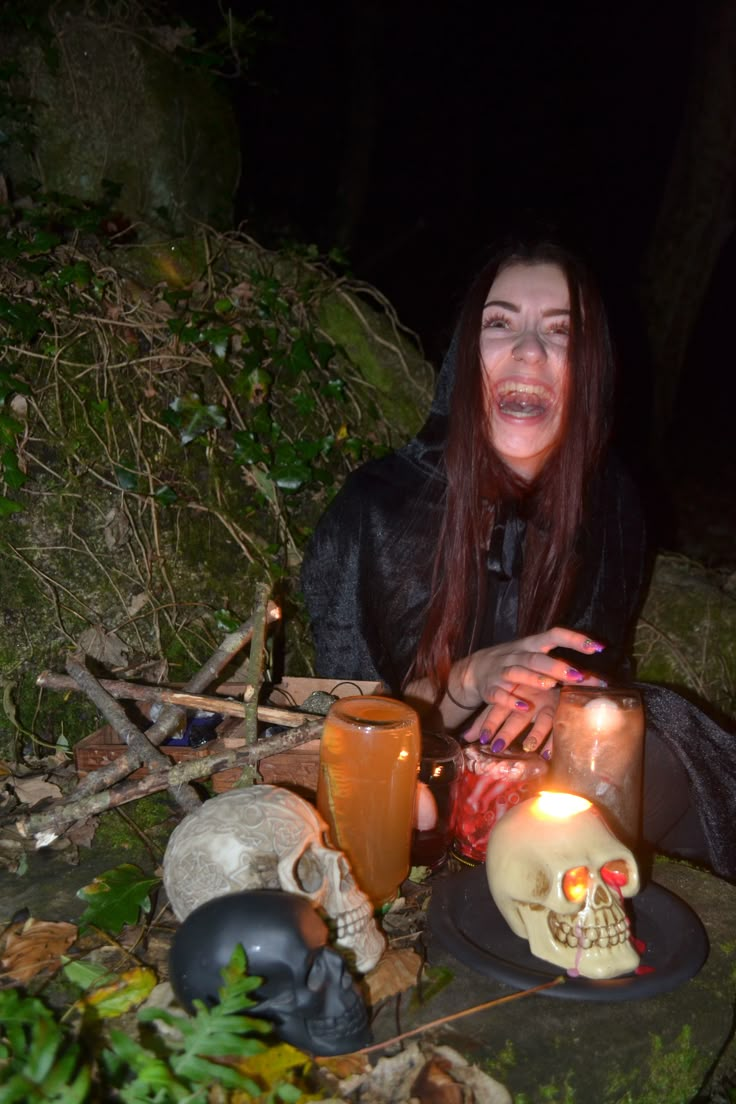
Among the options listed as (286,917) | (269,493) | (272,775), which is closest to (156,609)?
(269,493)

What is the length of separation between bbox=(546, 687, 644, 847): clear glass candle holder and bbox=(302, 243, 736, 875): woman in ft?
2.02

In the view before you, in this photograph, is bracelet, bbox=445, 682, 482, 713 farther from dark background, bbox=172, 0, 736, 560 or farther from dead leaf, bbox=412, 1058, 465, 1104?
dark background, bbox=172, 0, 736, 560

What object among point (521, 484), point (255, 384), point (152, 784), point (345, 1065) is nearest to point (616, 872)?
point (345, 1065)

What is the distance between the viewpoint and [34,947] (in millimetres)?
1504

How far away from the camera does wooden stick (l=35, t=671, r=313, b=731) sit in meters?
1.91

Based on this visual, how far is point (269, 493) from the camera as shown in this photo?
3.27 metres

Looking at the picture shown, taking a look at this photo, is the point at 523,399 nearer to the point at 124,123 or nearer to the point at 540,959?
the point at 540,959

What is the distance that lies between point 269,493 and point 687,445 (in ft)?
31.6

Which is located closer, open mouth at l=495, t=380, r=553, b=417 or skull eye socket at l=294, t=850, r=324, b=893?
skull eye socket at l=294, t=850, r=324, b=893

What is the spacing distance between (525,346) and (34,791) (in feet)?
5.98

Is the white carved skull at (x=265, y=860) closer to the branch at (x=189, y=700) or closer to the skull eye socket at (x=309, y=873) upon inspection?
the skull eye socket at (x=309, y=873)

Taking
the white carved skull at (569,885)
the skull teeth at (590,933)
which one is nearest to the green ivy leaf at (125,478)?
the white carved skull at (569,885)

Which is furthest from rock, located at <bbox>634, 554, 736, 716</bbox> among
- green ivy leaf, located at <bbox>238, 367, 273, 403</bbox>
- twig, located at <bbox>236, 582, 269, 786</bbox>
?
twig, located at <bbox>236, 582, 269, 786</bbox>

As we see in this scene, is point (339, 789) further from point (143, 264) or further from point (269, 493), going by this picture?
point (143, 264)
